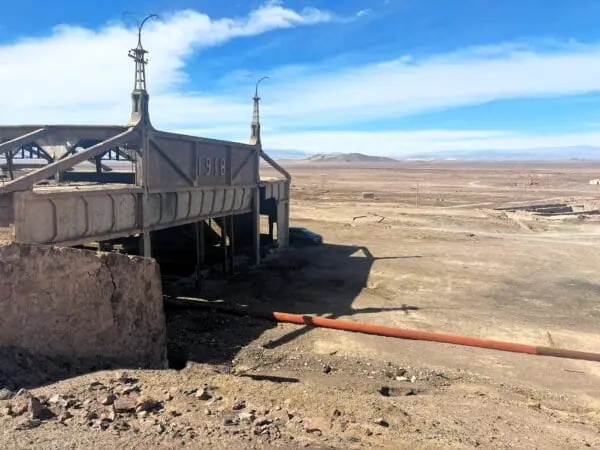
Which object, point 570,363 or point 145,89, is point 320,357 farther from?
point 145,89

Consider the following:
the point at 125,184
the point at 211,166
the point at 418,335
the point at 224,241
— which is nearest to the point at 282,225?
the point at 224,241

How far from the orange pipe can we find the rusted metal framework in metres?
2.96

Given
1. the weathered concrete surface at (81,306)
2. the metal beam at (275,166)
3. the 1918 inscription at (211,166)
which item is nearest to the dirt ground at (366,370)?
A: the weathered concrete surface at (81,306)

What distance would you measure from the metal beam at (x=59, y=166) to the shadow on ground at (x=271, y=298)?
386 centimetres

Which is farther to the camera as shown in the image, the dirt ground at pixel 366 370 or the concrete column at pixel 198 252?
the concrete column at pixel 198 252

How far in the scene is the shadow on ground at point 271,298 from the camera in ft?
33.9

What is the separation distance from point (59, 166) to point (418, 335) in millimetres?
7896

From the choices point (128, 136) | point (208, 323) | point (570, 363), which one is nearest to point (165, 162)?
point (128, 136)

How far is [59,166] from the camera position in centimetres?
949

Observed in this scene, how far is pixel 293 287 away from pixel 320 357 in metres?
6.20

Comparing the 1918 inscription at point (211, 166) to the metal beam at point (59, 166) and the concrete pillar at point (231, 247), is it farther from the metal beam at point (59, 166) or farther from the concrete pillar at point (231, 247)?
the metal beam at point (59, 166)

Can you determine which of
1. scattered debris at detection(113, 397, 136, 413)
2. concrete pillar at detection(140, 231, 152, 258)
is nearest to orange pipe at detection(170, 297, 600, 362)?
concrete pillar at detection(140, 231, 152, 258)

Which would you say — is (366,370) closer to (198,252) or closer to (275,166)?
(198,252)

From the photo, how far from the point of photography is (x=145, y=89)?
11.7 meters
